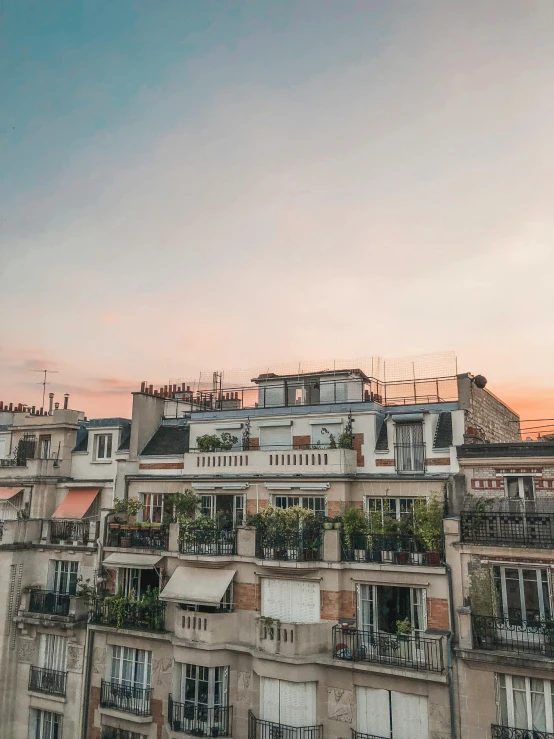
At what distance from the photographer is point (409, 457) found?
2277 centimetres

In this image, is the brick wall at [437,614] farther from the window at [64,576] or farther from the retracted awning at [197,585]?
the window at [64,576]

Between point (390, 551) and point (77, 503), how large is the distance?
602 inches

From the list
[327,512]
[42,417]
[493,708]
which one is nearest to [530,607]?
[493,708]

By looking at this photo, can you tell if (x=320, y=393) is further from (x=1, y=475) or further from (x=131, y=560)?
(x=1, y=475)

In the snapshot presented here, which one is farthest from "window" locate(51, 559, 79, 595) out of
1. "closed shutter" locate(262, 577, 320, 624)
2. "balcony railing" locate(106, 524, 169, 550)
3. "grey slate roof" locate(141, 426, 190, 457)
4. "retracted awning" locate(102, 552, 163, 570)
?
"closed shutter" locate(262, 577, 320, 624)

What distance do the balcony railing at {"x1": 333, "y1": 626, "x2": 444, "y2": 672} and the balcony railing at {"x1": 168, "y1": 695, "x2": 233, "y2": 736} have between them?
511 centimetres

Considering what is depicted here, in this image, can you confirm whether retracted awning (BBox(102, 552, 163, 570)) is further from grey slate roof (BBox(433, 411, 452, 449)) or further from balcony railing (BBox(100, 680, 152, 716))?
grey slate roof (BBox(433, 411, 452, 449))

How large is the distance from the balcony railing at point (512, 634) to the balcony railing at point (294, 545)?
574 cm

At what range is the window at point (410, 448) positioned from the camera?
2256 cm

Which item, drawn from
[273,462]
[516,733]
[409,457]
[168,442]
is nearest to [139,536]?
[168,442]

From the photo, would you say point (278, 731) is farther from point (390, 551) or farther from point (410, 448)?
point (410, 448)

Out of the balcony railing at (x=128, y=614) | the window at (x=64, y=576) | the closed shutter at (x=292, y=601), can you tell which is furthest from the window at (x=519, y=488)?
the window at (x=64, y=576)

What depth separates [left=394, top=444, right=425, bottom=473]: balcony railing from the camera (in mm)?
22516

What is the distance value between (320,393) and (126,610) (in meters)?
12.6
